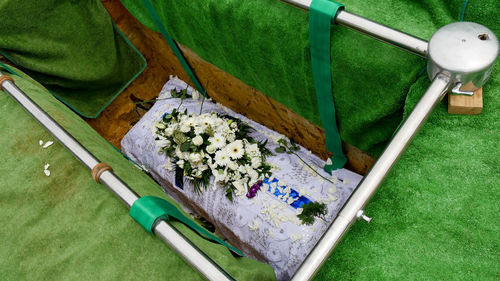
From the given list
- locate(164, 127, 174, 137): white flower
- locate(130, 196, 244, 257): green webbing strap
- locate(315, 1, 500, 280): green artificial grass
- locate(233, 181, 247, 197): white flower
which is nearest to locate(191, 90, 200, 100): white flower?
locate(164, 127, 174, 137): white flower

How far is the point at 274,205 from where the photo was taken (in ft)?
4.73

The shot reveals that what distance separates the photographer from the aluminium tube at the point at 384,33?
811 mm

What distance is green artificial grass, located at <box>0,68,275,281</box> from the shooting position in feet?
2.81

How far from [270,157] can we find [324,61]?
2.14ft

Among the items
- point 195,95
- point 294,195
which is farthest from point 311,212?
point 195,95

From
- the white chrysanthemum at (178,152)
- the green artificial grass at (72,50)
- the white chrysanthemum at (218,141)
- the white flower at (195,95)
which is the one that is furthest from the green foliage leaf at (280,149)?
the green artificial grass at (72,50)

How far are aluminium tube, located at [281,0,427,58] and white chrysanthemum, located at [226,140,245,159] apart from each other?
0.79m

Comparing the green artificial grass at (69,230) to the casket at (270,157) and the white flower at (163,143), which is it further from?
the white flower at (163,143)

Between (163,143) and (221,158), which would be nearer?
(221,158)

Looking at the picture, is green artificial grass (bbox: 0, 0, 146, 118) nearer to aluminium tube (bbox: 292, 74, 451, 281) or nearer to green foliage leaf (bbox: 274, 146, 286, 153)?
green foliage leaf (bbox: 274, 146, 286, 153)

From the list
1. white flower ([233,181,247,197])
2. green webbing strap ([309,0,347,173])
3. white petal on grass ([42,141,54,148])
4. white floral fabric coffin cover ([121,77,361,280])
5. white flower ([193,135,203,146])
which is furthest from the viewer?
white flower ([193,135,203,146])

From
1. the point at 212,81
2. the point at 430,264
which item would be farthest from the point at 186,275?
the point at 212,81

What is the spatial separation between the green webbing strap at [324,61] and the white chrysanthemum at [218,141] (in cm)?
50

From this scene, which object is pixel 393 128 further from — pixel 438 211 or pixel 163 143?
pixel 163 143
